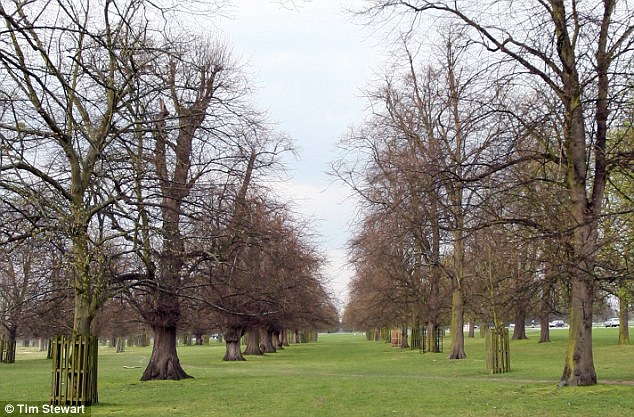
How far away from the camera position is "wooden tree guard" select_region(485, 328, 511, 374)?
26406 millimetres

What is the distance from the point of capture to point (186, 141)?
65.9 feet

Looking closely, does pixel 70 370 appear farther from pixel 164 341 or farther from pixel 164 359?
pixel 164 341

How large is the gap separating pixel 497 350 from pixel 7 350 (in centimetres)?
4004

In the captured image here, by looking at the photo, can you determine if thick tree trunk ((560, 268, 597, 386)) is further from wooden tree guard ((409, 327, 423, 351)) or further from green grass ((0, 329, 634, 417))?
wooden tree guard ((409, 327, 423, 351))

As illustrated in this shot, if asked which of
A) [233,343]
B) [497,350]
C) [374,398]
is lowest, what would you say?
[233,343]

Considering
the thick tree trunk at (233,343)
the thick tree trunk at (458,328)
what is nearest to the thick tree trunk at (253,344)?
the thick tree trunk at (233,343)

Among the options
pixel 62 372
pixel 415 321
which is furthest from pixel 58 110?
pixel 415 321

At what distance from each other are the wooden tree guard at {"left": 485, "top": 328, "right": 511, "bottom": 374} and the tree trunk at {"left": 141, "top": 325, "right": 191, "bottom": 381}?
1199cm

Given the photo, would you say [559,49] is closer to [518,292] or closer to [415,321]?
[518,292]

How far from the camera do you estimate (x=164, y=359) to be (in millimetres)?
28406

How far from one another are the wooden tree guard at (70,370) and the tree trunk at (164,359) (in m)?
12.4

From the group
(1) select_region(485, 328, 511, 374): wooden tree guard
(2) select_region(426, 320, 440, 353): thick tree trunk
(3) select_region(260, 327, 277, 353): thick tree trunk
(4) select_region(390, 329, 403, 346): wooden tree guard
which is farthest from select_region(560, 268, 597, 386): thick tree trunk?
(4) select_region(390, 329, 403, 346): wooden tree guard

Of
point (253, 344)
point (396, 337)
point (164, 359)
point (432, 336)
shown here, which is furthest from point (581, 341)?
point (396, 337)

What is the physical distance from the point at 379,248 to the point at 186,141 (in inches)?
662
